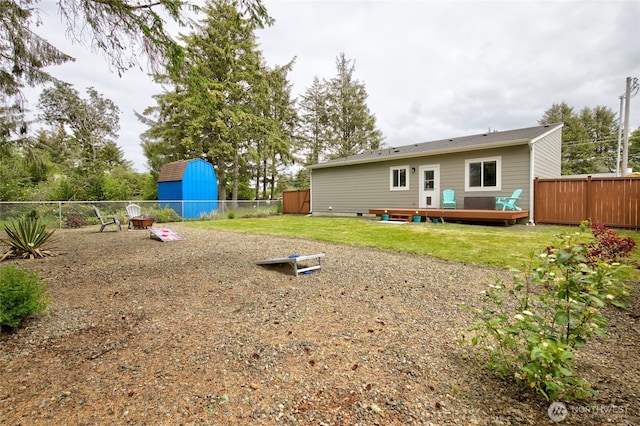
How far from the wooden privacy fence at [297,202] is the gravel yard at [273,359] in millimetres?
13499

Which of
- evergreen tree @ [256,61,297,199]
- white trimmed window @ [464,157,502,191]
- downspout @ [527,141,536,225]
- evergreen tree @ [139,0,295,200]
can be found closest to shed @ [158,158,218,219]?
evergreen tree @ [139,0,295,200]

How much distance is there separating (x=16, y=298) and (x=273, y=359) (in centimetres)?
235

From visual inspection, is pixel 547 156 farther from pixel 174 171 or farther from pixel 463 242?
pixel 174 171

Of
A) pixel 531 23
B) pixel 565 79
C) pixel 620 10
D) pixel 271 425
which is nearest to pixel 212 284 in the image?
pixel 271 425

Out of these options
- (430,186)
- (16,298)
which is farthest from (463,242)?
(16,298)

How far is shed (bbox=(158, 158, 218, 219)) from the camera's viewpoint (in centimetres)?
1477

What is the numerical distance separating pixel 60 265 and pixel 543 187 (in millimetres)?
12884

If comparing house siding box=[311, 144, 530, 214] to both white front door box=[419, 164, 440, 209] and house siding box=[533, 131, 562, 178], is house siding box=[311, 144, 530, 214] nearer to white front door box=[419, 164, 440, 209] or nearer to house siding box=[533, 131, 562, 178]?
white front door box=[419, 164, 440, 209]

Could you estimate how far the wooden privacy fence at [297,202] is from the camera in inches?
688

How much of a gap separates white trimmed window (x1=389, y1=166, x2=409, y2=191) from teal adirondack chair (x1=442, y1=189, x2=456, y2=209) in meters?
1.78

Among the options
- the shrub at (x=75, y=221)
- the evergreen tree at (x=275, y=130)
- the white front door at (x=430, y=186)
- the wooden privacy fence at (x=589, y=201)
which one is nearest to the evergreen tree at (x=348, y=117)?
the evergreen tree at (x=275, y=130)

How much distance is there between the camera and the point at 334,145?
91.6 feet

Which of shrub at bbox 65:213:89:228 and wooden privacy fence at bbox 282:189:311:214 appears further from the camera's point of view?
wooden privacy fence at bbox 282:189:311:214

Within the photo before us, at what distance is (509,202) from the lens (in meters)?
9.93
